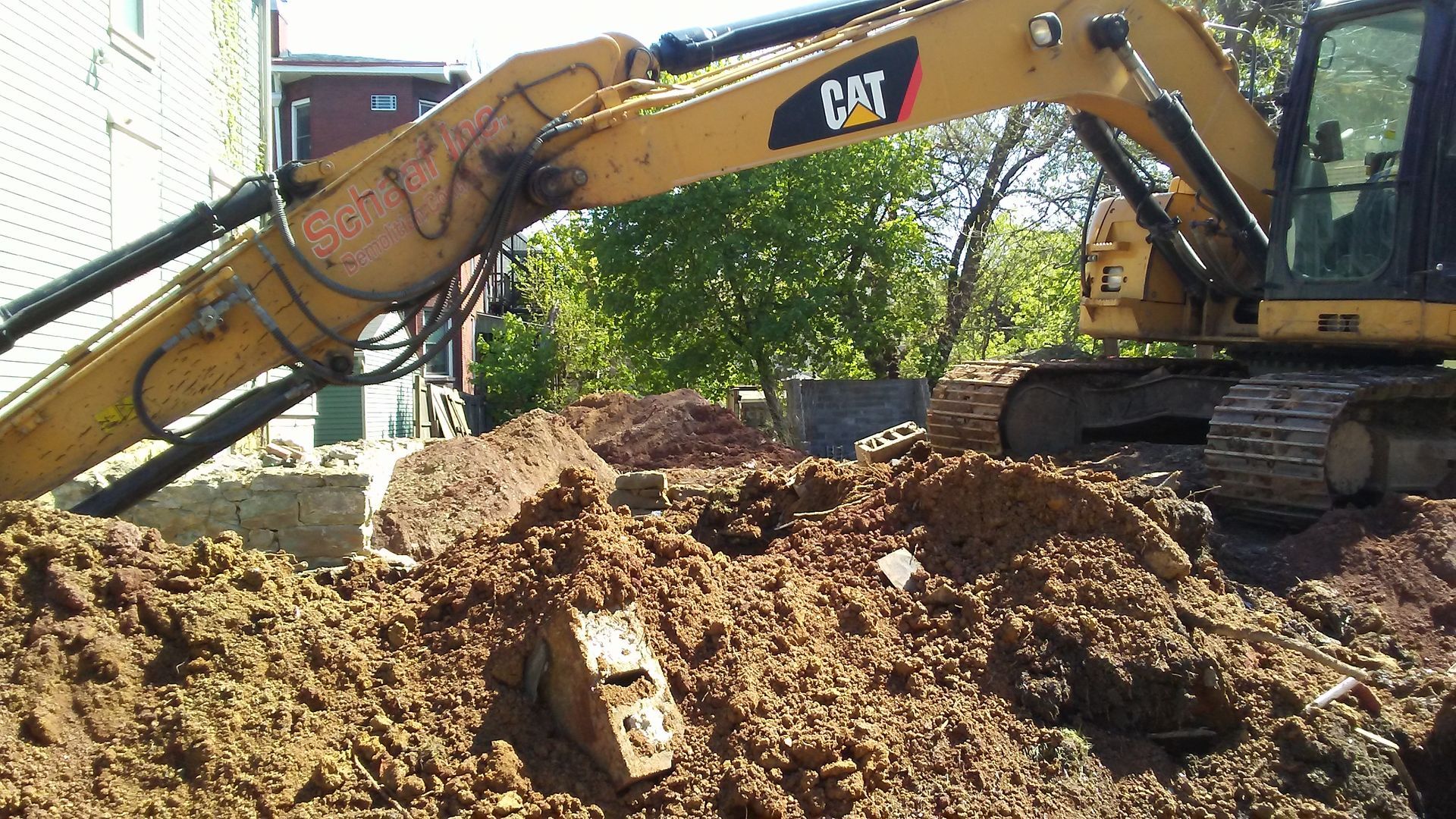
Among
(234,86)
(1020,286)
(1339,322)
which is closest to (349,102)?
(234,86)

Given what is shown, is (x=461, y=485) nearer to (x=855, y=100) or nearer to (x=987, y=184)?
(x=855, y=100)

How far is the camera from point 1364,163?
7094mm

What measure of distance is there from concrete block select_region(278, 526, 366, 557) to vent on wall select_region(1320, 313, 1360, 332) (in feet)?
20.0

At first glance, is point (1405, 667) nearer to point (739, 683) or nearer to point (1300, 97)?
point (739, 683)

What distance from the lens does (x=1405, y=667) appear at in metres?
5.16

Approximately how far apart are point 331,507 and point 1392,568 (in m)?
5.83

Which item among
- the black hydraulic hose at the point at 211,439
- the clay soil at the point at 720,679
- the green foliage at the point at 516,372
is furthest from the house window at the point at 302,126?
the clay soil at the point at 720,679

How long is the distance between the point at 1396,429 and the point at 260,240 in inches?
256

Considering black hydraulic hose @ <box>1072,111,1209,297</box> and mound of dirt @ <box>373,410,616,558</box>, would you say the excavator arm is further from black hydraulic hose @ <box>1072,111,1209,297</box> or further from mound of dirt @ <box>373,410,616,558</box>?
mound of dirt @ <box>373,410,616,558</box>

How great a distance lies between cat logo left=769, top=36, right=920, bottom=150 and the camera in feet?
18.1

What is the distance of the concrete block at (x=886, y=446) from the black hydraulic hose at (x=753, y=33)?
307cm

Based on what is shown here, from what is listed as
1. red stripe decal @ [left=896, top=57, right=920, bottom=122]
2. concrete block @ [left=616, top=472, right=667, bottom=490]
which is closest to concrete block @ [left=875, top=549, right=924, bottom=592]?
red stripe decal @ [left=896, top=57, right=920, bottom=122]

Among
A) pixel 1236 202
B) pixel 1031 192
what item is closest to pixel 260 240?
pixel 1236 202

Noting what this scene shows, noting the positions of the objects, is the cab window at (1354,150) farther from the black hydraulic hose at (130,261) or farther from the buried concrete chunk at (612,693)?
the black hydraulic hose at (130,261)
